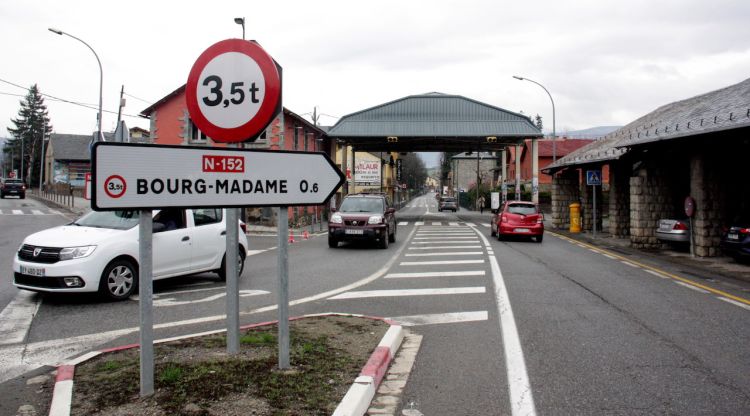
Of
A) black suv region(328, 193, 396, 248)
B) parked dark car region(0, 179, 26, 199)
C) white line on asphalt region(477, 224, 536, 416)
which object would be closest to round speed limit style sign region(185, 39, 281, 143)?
white line on asphalt region(477, 224, 536, 416)

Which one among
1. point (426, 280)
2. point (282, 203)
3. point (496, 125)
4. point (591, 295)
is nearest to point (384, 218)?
point (426, 280)

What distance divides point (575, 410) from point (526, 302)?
4625 millimetres

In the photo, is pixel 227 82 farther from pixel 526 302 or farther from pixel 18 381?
pixel 526 302

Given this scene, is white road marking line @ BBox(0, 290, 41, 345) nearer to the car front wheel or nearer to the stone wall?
the car front wheel

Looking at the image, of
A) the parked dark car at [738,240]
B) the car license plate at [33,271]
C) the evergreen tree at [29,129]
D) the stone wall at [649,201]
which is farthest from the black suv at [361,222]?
the evergreen tree at [29,129]

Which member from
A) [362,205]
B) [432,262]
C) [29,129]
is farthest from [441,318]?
[29,129]

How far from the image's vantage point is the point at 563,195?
31828 mm

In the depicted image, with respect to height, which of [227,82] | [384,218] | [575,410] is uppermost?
[227,82]

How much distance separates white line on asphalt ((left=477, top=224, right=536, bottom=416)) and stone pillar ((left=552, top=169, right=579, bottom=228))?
78.0ft

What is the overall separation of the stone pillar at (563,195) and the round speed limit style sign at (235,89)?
29034 mm

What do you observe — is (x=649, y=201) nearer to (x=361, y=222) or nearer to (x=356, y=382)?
(x=361, y=222)

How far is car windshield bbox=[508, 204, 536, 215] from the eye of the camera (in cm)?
2228

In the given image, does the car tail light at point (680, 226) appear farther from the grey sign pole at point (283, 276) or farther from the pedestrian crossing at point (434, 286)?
the grey sign pole at point (283, 276)

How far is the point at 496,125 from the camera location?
3978cm
